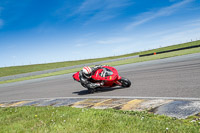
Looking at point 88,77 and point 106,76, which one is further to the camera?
point 88,77

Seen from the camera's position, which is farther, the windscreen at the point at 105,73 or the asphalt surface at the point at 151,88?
the windscreen at the point at 105,73

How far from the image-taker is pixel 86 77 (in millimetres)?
9469

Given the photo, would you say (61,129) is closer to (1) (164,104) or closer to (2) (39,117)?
(2) (39,117)

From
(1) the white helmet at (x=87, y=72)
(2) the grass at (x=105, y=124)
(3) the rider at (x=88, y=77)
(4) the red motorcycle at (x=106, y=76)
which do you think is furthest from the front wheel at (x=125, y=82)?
(2) the grass at (x=105, y=124)

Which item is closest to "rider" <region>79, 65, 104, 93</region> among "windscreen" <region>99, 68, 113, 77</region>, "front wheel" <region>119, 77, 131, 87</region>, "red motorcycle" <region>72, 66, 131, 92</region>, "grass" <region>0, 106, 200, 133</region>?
"red motorcycle" <region>72, 66, 131, 92</region>

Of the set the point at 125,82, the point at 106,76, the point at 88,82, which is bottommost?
the point at 125,82

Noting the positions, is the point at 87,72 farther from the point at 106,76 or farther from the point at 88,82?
the point at 106,76

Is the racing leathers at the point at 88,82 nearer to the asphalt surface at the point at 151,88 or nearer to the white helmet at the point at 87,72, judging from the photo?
the white helmet at the point at 87,72

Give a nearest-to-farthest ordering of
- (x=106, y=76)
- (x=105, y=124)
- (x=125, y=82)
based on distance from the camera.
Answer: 1. (x=105, y=124)
2. (x=106, y=76)
3. (x=125, y=82)

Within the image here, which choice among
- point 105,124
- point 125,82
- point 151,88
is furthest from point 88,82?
point 105,124

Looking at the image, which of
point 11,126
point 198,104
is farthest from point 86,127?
point 198,104

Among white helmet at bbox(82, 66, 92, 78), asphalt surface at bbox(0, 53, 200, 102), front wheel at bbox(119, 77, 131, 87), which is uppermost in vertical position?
white helmet at bbox(82, 66, 92, 78)

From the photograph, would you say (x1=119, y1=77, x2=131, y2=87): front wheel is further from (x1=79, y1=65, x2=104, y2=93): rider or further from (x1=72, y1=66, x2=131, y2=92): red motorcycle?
(x1=79, y1=65, x2=104, y2=93): rider

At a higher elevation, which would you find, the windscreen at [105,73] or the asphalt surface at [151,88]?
the windscreen at [105,73]
